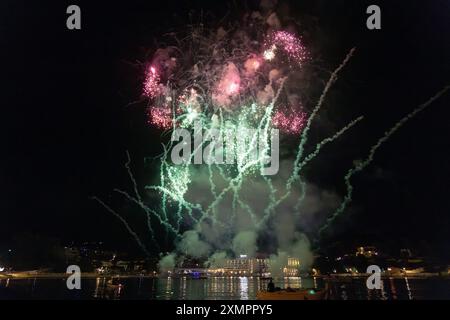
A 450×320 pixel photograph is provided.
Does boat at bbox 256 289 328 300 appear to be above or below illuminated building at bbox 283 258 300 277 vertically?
below

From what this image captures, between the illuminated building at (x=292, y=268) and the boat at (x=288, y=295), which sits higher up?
the illuminated building at (x=292, y=268)

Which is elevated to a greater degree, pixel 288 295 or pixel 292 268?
pixel 292 268

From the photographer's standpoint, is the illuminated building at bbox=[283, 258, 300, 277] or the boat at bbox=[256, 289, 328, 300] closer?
the boat at bbox=[256, 289, 328, 300]

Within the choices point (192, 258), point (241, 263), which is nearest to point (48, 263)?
point (192, 258)

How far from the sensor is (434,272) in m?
145

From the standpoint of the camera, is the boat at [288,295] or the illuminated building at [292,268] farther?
the illuminated building at [292,268]

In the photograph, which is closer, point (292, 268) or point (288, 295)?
point (288, 295)
